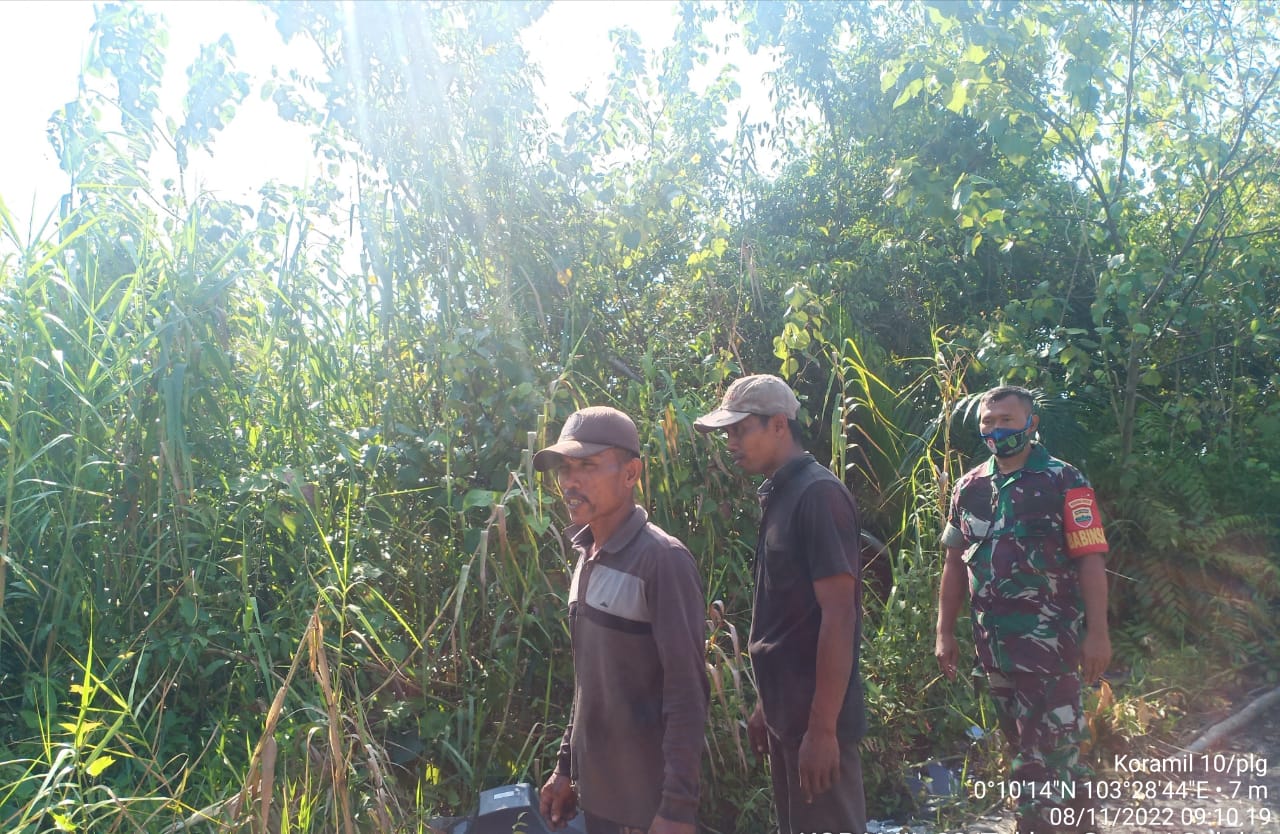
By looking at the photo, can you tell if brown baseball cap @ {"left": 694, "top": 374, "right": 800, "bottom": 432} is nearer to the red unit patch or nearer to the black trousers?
the black trousers

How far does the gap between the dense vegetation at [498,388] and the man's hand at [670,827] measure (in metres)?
0.95

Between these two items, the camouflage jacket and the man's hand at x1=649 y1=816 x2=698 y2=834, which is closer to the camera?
the man's hand at x1=649 y1=816 x2=698 y2=834

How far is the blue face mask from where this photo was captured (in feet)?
10.6

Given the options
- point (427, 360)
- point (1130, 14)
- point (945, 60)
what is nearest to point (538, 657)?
point (427, 360)

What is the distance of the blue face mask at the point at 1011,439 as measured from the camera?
10.6 ft

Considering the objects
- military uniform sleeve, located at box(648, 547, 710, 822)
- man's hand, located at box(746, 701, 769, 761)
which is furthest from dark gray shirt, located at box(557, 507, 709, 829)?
man's hand, located at box(746, 701, 769, 761)

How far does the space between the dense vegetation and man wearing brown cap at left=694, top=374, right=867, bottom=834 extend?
0.85 m

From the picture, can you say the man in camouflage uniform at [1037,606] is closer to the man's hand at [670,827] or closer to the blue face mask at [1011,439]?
the blue face mask at [1011,439]

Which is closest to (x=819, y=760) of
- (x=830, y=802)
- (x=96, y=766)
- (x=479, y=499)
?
(x=830, y=802)

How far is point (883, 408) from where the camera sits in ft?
17.6

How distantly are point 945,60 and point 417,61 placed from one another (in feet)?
9.99

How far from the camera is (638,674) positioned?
2.18m


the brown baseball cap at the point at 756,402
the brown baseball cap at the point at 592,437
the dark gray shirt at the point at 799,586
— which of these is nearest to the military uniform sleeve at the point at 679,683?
the brown baseball cap at the point at 592,437

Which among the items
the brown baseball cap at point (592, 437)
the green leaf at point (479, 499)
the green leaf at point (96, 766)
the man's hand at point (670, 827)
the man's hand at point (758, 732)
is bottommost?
the green leaf at point (96, 766)
